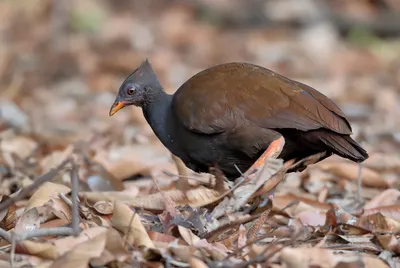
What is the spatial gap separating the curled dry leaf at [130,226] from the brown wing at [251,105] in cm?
68

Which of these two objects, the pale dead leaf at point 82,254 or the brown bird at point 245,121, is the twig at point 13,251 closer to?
the pale dead leaf at point 82,254

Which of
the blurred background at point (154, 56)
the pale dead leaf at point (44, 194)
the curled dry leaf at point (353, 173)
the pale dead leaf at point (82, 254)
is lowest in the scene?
the blurred background at point (154, 56)

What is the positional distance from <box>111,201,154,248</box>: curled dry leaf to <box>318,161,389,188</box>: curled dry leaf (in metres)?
2.09

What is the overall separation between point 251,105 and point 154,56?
22.5ft

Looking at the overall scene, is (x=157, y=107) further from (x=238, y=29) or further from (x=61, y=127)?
(x=238, y=29)

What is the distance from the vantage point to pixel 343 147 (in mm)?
3865

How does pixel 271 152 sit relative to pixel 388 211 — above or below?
above

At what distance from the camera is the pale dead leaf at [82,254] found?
121 inches

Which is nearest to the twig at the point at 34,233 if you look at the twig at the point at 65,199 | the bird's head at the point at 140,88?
the twig at the point at 65,199

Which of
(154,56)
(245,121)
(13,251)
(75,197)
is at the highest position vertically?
(245,121)

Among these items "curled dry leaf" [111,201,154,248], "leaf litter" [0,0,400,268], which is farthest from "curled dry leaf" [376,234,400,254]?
"curled dry leaf" [111,201,154,248]

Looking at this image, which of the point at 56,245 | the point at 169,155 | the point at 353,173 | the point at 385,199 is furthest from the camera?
the point at 169,155

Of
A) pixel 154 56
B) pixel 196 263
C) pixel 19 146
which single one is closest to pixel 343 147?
pixel 196 263

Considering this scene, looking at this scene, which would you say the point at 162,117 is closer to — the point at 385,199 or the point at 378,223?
the point at 378,223
